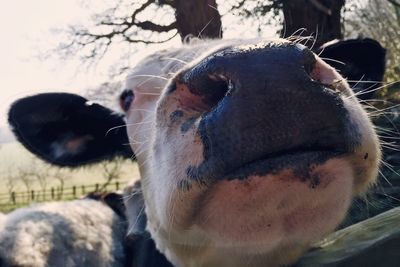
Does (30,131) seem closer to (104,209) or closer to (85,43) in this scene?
(104,209)

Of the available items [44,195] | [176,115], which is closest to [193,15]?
[176,115]

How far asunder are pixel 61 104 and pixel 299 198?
8.28 feet

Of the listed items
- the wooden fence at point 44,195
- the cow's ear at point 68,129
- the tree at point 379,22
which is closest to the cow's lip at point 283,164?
the cow's ear at point 68,129

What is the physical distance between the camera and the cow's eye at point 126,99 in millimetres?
4059

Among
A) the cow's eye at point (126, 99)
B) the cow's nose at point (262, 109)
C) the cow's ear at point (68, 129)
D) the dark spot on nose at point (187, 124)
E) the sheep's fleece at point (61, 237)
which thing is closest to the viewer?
the cow's nose at point (262, 109)

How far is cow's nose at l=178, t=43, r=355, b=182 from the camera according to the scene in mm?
2043

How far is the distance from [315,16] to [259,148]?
10.3m

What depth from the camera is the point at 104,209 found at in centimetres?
472

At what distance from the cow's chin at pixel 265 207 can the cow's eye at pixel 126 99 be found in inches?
62.7

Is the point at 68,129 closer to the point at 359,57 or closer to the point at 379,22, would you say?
the point at 359,57

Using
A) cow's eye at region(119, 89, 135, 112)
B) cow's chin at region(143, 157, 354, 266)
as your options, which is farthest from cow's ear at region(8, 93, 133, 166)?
cow's chin at region(143, 157, 354, 266)

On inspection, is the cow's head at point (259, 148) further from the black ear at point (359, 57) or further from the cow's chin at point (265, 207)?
the black ear at point (359, 57)

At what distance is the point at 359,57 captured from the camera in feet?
14.7

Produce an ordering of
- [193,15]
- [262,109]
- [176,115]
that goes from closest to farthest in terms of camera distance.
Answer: [262,109] < [176,115] < [193,15]
